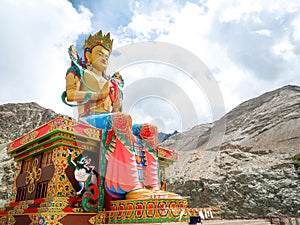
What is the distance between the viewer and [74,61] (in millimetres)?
8117

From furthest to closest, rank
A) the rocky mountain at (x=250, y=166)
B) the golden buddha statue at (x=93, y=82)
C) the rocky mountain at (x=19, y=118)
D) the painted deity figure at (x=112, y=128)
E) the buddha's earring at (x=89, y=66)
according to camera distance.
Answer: the rocky mountain at (x=19, y=118) < the rocky mountain at (x=250, y=166) < the buddha's earring at (x=89, y=66) < the golden buddha statue at (x=93, y=82) < the painted deity figure at (x=112, y=128)

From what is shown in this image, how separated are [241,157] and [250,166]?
203 centimetres

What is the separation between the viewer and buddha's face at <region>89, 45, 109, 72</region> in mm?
8672

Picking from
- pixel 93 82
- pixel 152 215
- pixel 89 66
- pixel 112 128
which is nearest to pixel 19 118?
pixel 89 66

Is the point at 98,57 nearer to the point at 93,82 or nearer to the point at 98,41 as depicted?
the point at 98,41

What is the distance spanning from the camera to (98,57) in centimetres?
867

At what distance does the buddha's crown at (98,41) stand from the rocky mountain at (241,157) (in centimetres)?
989

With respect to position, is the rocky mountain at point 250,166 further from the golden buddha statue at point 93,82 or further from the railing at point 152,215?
the railing at point 152,215

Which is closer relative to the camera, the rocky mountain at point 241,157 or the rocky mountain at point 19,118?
the rocky mountain at point 241,157

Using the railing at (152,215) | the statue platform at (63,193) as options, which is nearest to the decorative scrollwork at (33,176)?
the statue platform at (63,193)

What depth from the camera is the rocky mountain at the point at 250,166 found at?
13.1m

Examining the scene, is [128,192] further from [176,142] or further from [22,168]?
[176,142]

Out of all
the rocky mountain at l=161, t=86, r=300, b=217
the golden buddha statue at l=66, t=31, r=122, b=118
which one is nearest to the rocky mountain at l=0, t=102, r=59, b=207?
the rocky mountain at l=161, t=86, r=300, b=217

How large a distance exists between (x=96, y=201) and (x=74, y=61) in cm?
438
